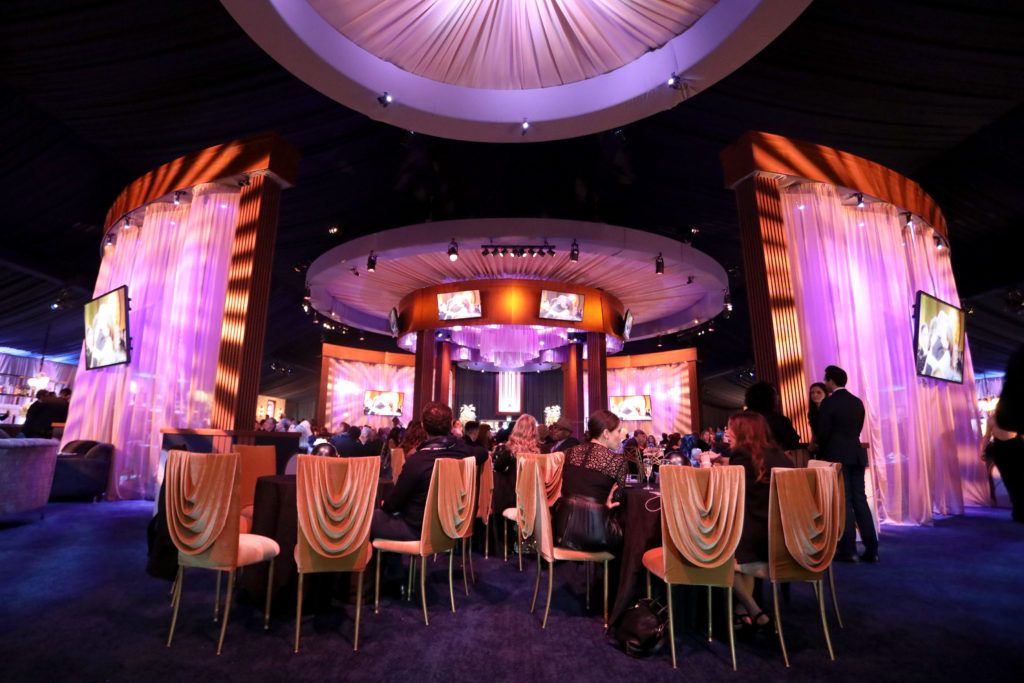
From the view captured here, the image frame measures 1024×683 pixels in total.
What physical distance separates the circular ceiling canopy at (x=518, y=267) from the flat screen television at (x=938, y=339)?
138 inches

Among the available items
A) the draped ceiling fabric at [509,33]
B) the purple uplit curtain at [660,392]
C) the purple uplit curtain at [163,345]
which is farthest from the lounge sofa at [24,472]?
the purple uplit curtain at [660,392]

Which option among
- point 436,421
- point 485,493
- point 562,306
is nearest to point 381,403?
point 562,306

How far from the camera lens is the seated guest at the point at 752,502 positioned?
8.13 ft

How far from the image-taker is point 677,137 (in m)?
7.96

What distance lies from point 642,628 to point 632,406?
1593 cm

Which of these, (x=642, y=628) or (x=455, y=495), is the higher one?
(x=455, y=495)

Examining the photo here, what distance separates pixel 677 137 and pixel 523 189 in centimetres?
434

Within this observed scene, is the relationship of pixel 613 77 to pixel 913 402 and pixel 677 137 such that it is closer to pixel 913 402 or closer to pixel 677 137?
pixel 677 137

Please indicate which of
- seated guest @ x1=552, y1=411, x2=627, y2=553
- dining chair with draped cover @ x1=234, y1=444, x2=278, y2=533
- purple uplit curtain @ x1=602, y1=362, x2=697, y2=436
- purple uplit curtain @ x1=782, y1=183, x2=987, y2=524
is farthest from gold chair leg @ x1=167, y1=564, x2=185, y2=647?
purple uplit curtain @ x1=602, y1=362, x2=697, y2=436

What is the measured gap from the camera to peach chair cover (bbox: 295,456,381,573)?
2525mm

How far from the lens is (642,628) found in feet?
7.82

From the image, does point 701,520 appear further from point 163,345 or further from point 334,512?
point 163,345

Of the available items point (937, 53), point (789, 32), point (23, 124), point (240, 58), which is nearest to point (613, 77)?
point (789, 32)

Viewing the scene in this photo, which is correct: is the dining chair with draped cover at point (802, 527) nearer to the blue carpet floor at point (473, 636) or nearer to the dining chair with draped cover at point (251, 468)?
the blue carpet floor at point (473, 636)
